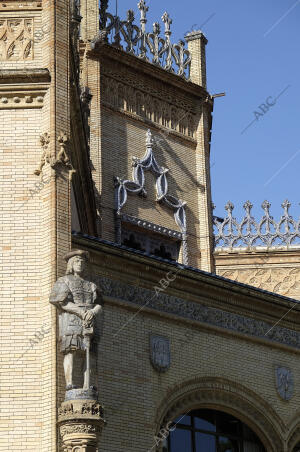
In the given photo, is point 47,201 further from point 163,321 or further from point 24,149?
point 163,321

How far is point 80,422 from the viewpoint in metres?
14.2

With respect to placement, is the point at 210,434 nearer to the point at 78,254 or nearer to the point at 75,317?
the point at 75,317

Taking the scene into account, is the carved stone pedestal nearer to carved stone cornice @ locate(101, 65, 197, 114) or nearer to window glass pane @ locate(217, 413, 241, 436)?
window glass pane @ locate(217, 413, 241, 436)

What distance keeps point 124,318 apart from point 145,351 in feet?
2.19

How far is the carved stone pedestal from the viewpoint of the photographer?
14.2m

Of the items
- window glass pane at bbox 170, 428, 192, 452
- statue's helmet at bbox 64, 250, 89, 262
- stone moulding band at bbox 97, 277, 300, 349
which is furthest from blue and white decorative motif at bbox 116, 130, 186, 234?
statue's helmet at bbox 64, 250, 89, 262

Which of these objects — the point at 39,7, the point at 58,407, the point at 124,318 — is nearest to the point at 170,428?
the point at 124,318

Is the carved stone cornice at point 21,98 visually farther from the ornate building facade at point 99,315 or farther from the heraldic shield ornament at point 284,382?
the heraldic shield ornament at point 284,382

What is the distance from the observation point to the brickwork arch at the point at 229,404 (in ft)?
58.2

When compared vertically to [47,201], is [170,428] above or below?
below

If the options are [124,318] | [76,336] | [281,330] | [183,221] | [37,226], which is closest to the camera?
[76,336]

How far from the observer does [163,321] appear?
18.0 metres

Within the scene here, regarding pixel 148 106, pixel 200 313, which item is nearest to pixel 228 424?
pixel 200 313

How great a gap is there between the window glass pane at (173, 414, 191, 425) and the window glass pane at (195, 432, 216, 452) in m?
0.33
